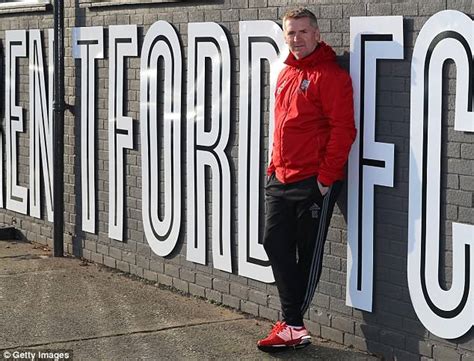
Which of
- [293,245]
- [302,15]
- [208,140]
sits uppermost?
[302,15]

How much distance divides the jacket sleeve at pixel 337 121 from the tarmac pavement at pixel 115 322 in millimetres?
1131

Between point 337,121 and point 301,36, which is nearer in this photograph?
point 337,121

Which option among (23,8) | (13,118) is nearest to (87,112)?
(13,118)

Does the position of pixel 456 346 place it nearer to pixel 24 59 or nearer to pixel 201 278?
pixel 201 278

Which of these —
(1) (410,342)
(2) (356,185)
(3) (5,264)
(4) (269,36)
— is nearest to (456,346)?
(1) (410,342)

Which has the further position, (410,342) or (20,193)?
(20,193)

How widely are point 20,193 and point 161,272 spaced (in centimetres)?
248

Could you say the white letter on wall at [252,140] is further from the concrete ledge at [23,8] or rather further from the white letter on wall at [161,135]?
the concrete ledge at [23,8]

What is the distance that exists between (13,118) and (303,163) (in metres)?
4.67

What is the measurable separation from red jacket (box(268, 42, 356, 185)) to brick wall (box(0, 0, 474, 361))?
0.21 meters

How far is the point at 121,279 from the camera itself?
8.45 metres

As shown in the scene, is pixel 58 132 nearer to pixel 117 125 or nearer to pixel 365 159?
pixel 117 125

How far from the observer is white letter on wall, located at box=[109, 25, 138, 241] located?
852 centimetres

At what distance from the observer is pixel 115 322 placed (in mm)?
7133
